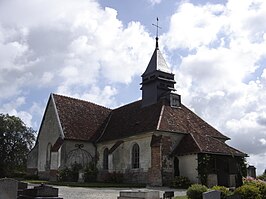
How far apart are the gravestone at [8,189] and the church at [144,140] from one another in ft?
56.9

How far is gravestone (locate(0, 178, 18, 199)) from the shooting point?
11.5 metres

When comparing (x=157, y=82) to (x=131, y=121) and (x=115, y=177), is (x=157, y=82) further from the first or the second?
(x=115, y=177)

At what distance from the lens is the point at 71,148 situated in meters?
34.9

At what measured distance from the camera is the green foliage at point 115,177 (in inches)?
1251

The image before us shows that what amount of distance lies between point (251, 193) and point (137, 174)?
16668 millimetres

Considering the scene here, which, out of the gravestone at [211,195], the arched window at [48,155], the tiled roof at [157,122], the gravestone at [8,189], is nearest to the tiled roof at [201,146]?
the tiled roof at [157,122]

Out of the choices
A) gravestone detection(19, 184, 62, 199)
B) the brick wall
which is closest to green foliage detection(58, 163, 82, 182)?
the brick wall

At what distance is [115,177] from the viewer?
32125 millimetres

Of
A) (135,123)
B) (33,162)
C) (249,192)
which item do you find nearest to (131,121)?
(135,123)

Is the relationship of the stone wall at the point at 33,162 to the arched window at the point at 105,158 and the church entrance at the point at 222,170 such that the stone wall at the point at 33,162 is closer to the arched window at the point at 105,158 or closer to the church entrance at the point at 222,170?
the arched window at the point at 105,158

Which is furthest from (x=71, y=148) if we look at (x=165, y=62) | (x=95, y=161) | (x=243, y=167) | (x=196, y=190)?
(x=196, y=190)

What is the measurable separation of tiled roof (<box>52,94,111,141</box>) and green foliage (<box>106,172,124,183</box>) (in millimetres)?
5351

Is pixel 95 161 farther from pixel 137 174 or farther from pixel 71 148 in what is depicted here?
pixel 137 174

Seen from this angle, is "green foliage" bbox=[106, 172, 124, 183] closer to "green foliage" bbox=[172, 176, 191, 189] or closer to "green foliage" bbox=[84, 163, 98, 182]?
"green foliage" bbox=[84, 163, 98, 182]
